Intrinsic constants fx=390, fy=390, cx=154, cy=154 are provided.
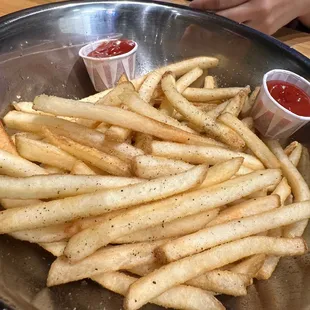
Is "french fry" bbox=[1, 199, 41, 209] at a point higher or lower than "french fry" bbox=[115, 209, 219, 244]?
higher

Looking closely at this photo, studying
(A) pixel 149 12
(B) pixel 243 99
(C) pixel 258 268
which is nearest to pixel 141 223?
(C) pixel 258 268

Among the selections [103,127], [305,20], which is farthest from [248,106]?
[305,20]

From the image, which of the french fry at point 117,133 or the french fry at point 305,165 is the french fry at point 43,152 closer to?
the french fry at point 117,133

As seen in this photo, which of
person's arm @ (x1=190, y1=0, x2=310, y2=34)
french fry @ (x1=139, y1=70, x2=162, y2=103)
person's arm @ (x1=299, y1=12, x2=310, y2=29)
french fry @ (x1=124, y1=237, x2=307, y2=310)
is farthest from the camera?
person's arm @ (x1=299, y1=12, x2=310, y2=29)

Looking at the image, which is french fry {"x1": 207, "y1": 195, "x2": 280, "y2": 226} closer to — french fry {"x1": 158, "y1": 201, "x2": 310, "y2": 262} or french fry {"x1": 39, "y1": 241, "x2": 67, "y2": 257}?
french fry {"x1": 158, "y1": 201, "x2": 310, "y2": 262}

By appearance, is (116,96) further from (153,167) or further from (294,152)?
(294,152)

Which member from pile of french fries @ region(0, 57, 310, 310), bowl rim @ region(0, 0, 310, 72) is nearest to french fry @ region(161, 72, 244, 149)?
pile of french fries @ region(0, 57, 310, 310)
